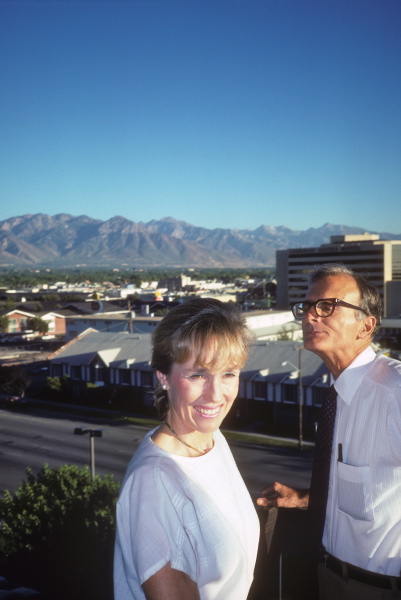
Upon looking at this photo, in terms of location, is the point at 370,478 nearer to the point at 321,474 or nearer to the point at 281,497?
the point at 321,474

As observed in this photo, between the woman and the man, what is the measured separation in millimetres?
697

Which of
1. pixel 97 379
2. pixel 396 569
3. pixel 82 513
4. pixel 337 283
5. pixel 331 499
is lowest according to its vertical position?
pixel 97 379

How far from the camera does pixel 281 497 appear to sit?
3.69 m

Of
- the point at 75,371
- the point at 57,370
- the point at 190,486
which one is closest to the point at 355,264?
the point at 57,370

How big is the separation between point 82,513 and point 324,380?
19.5m

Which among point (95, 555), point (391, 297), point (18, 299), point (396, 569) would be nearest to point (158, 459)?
point (396, 569)

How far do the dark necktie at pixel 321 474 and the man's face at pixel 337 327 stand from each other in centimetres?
27

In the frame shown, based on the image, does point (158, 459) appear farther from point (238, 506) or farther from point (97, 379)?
point (97, 379)

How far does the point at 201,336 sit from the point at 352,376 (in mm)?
1279

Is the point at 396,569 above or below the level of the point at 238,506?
below

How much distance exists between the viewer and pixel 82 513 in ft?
40.6

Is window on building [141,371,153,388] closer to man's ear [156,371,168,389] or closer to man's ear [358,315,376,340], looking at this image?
man's ear [358,315,376,340]

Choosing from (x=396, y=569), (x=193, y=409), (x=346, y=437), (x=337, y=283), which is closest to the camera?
(x=193, y=409)

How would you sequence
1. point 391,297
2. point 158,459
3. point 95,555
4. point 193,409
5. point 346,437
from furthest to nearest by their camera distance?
1. point 391,297
2. point 95,555
3. point 346,437
4. point 193,409
5. point 158,459
